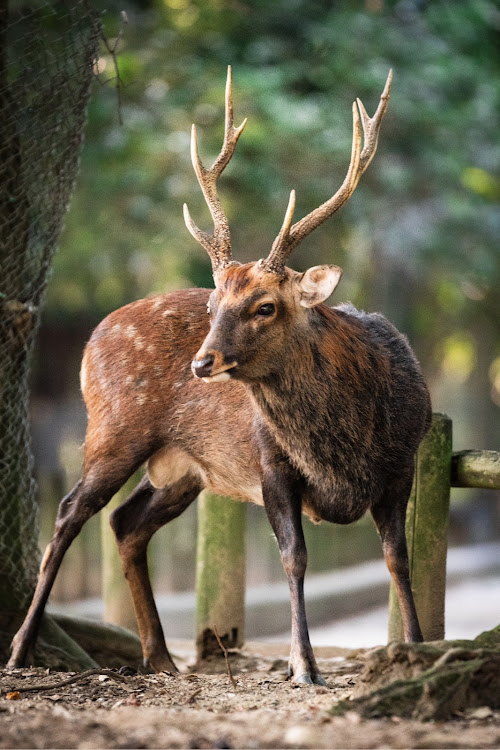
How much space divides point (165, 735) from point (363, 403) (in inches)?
82.6

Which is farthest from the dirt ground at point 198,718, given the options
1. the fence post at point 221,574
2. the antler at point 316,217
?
the antler at point 316,217

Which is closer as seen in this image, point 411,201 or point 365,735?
point 365,735

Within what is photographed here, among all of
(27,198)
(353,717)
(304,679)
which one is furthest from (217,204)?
(353,717)

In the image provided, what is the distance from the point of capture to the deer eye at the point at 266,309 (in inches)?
185

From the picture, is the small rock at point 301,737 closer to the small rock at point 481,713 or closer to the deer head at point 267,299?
the small rock at point 481,713

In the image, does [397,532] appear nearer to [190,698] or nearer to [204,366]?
[204,366]

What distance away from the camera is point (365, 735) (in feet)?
10.2

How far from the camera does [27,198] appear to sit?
5.92 metres

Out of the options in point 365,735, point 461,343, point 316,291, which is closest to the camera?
point 365,735

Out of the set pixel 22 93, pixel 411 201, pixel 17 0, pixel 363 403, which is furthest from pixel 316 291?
pixel 411 201

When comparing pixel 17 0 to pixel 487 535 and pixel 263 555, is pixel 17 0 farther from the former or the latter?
pixel 487 535

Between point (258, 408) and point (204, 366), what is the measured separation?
0.58m

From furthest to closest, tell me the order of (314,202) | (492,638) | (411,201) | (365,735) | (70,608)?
(411,201) < (314,202) < (70,608) < (492,638) < (365,735)

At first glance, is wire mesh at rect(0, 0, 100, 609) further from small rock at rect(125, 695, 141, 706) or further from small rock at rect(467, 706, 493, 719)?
small rock at rect(467, 706, 493, 719)
